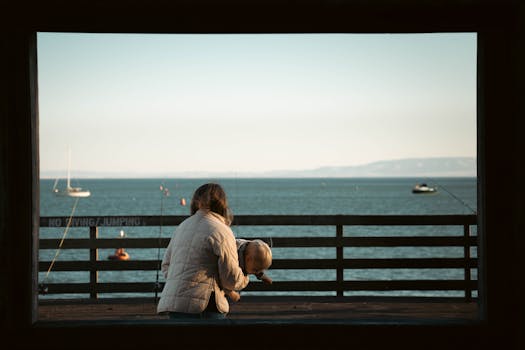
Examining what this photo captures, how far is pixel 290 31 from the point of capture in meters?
3.60

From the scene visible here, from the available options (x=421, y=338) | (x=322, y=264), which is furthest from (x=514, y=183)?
(x=322, y=264)

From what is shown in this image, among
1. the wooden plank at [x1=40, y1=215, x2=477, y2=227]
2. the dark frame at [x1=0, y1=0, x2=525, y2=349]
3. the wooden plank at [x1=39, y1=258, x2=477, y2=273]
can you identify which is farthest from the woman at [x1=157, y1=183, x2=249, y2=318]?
the wooden plank at [x1=39, y1=258, x2=477, y2=273]

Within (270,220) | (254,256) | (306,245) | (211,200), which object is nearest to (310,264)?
(306,245)

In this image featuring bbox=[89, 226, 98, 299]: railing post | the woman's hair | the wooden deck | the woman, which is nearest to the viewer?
the woman

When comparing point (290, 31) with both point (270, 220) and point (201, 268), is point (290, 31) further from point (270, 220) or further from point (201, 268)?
point (270, 220)

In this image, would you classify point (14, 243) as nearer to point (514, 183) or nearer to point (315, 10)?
point (315, 10)

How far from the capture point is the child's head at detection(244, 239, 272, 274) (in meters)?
3.82

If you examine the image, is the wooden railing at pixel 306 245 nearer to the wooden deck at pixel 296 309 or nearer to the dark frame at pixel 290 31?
the wooden deck at pixel 296 309

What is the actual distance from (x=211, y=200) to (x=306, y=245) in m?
4.17

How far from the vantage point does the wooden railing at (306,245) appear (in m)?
7.95

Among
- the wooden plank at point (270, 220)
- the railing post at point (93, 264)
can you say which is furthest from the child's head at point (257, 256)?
the railing post at point (93, 264)

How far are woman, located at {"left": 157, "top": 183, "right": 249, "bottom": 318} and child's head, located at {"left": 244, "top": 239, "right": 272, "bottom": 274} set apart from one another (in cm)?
9

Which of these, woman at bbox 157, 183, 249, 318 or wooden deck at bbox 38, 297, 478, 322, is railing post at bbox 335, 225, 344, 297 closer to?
wooden deck at bbox 38, 297, 478, 322

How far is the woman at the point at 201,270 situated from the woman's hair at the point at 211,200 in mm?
48
